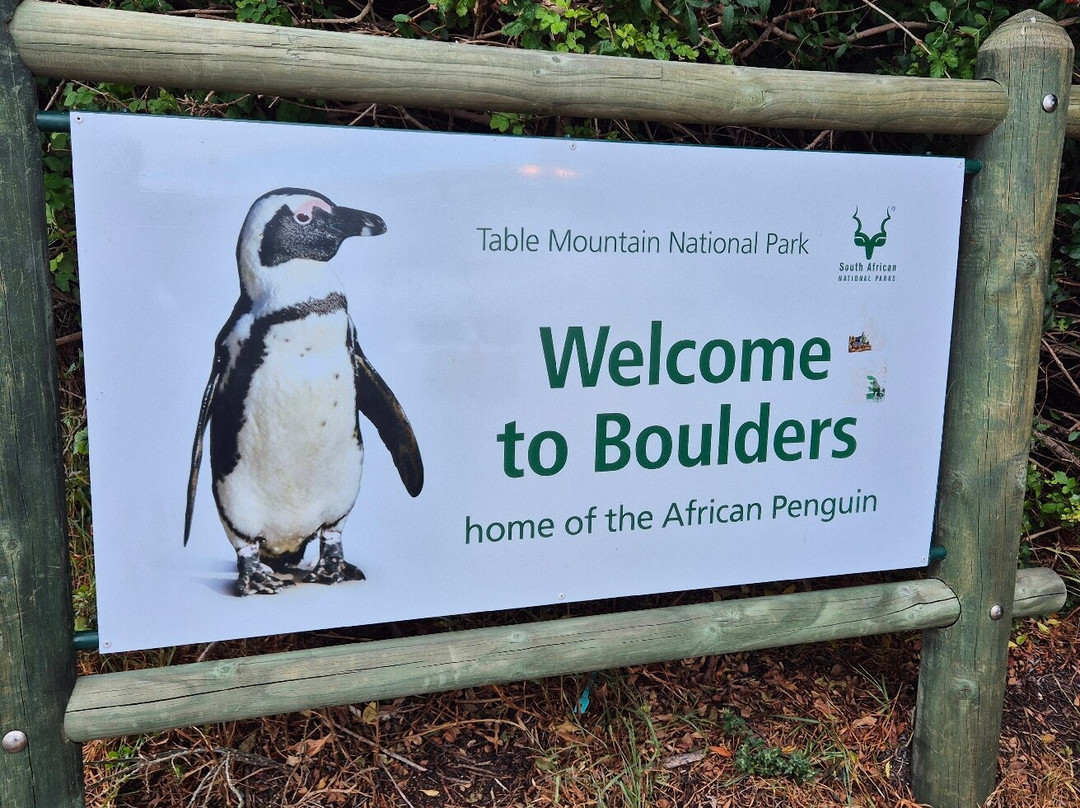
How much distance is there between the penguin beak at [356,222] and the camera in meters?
1.62

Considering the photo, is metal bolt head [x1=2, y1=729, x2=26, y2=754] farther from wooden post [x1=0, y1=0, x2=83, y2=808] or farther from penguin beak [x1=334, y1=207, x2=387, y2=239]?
penguin beak [x1=334, y1=207, x2=387, y2=239]

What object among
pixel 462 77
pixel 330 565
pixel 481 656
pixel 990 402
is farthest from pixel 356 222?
pixel 990 402

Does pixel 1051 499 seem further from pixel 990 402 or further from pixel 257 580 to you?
pixel 257 580

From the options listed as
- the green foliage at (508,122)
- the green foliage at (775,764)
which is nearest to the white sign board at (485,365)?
the green foliage at (508,122)

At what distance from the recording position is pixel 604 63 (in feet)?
5.72

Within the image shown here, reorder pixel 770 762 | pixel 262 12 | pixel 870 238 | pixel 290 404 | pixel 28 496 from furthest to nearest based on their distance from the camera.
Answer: pixel 770 762 < pixel 262 12 < pixel 870 238 < pixel 290 404 < pixel 28 496

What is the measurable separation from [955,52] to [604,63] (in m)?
1.13

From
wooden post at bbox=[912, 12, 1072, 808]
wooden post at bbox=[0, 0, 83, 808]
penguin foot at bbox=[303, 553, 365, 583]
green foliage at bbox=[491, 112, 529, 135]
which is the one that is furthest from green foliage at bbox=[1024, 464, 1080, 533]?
wooden post at bbox=[0, 0, 83, 808]

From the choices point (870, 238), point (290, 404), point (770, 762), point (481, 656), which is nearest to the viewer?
point (290, 404)

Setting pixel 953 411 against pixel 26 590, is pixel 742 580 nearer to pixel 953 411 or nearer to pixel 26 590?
pixel 953 411

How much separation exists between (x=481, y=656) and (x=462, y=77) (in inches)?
47.3

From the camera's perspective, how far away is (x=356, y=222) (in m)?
1.63

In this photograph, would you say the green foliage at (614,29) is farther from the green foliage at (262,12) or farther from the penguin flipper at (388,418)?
the penguin flipper at (388,418)

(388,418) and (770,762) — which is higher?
(388,418)
